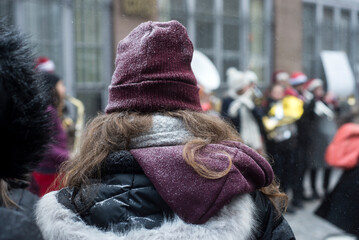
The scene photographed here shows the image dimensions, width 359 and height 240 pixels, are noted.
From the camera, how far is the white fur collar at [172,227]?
1.31 metres

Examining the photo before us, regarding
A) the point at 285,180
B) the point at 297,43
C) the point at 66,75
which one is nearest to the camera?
the point at 285,180

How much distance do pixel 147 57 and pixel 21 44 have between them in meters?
0.37

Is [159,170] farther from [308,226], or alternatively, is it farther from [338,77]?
[338,77]

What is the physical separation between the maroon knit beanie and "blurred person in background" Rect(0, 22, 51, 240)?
271 millimetres

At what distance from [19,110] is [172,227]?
1.65 feet

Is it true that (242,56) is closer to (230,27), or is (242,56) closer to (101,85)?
(230,27)

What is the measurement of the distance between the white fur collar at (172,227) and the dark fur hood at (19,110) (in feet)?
0.65

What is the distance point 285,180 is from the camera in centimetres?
609

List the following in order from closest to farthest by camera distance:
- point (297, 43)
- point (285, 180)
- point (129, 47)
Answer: point (129, 47) → point (285, 180) → point (297, 43)

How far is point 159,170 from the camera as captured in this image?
1346 millimetres

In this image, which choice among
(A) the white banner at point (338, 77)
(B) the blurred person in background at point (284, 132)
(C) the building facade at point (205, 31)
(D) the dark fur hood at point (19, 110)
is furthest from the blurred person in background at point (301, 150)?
(D) the dark fur hood at point (19, 110)

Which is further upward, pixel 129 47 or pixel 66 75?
pixel 129 47

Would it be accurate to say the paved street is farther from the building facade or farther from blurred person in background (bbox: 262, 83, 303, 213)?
the building facade

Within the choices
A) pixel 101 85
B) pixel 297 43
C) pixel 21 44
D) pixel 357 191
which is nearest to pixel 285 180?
pixel 357 191
